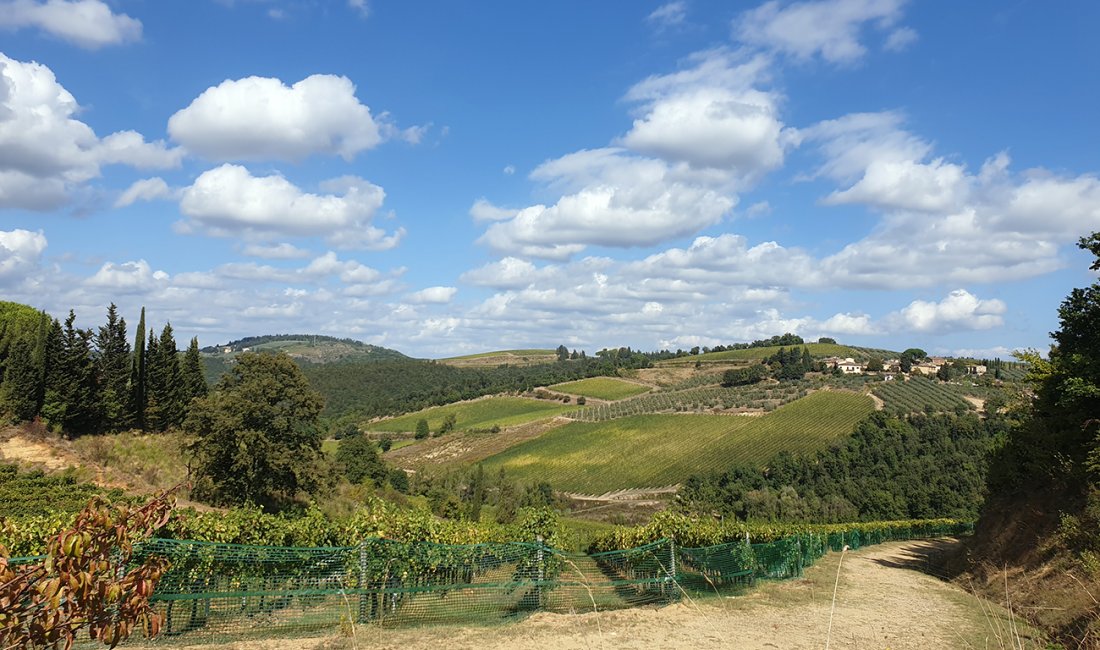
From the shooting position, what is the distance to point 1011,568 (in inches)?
747

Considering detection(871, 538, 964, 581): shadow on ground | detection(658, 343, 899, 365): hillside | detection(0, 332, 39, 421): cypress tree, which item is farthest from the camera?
detection(658, 343, 899, 365): hillside

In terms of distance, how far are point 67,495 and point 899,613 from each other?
33052mm

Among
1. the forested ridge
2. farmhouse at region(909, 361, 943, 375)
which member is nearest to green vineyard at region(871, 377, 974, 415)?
farmhouse at region(909, 361, 943, 375)

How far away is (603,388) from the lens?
14212 cm

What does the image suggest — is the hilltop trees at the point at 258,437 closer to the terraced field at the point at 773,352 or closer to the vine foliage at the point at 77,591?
the vine foliage at the point at 77,591

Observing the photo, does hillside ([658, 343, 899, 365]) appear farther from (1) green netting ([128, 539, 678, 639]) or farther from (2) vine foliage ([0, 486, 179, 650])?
(2) vine foliage ([0, 486, 179, 650])

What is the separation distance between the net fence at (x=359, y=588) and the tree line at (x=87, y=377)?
37.3m

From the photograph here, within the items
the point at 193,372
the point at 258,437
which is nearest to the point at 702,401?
the point at 193,372

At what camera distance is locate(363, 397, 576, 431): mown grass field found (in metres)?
121

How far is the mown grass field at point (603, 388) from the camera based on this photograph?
135688 millimetres

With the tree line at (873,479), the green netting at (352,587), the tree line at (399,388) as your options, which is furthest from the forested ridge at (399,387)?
the green netting at (352,587)

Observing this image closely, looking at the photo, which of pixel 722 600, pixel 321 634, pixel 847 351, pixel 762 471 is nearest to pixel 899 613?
pixel 722 600

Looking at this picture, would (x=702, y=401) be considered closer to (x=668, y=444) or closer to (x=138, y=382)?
(x=668, y=444)

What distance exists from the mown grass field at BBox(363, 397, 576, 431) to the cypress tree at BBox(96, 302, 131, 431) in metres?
74.8
